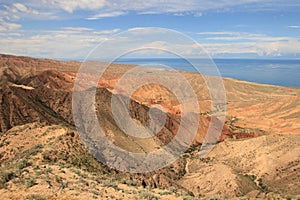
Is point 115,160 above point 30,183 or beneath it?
beneath

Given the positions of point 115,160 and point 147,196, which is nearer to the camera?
point 147,196

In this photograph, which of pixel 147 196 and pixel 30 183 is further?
pixel 147 196

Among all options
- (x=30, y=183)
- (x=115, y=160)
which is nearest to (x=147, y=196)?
(x=30, y=183)

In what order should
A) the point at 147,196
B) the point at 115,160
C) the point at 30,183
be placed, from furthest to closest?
the point at 115,160, the point at 147,196, the point at 30,183

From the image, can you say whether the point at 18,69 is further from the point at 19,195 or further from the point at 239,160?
the point at 19,195

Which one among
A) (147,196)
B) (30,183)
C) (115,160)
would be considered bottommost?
(115,160)

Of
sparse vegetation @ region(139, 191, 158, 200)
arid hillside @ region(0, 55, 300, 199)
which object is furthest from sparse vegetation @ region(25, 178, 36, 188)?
sparse vegetation @ region(139, 191, 158, 200)

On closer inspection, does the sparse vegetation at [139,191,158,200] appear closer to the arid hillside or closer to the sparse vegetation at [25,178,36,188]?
the arid hillside

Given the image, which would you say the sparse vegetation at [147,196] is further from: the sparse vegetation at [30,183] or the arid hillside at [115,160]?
the sparse vegetation at [30,183]

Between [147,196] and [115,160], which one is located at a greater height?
[147,196]

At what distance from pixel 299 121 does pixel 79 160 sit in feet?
169

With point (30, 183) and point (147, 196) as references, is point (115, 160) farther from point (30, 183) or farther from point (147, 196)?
point (30, 183)

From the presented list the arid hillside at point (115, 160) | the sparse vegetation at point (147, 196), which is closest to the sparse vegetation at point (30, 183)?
the arid hillside at point (115, 160)

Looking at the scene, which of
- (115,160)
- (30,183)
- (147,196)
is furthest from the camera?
(115,160)
